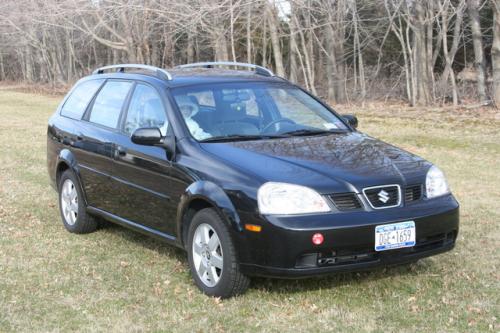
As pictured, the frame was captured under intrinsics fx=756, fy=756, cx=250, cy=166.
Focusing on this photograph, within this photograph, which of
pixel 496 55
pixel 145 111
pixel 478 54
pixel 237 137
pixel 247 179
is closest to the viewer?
pixel 247 179

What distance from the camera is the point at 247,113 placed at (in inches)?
244

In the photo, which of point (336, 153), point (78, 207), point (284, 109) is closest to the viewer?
point (336, 153)

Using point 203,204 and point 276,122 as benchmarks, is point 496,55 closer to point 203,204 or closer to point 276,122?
point 276,122

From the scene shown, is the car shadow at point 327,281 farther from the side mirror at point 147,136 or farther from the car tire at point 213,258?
the side mirror at point 147,136

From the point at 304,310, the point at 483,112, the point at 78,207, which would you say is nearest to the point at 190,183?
the point at 304,310

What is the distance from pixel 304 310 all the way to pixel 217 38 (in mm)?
23430

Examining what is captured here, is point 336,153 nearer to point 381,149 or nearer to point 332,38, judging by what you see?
point 381,149

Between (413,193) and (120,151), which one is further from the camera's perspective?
(120,151)

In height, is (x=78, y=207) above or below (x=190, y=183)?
below

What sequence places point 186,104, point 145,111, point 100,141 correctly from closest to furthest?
point 186,104, point 145,111, point 100,141

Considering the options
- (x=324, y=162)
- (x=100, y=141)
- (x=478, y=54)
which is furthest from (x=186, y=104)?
(x=478, y=54)

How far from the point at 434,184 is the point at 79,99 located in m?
3.89

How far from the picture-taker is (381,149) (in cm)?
581

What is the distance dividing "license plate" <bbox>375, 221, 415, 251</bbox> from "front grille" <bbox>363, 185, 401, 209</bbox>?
0.50 ft
